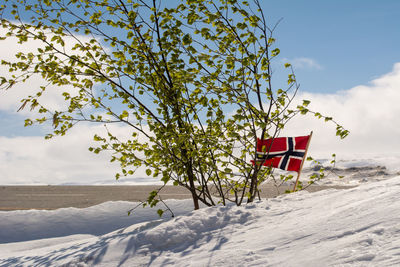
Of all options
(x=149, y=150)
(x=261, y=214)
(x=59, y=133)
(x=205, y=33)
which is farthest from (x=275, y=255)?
(x=59, y=133)

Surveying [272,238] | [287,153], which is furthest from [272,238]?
[287,153]

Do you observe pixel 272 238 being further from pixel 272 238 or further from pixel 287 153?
pixel 287 153

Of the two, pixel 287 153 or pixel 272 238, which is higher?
pixel 287 153

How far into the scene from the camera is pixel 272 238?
2508mm

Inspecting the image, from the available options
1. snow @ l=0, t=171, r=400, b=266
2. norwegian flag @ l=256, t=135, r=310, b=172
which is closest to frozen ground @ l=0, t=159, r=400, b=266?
snow @ l=0, t=171, r=400, b=266

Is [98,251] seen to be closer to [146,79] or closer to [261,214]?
[261,214]

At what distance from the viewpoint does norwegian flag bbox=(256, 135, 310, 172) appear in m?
5.16

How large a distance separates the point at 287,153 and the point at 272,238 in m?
3.04

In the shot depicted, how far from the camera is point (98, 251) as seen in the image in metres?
3.18

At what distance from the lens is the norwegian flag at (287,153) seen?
516cm

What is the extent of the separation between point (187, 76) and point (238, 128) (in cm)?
87

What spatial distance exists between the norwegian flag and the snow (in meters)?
1.29

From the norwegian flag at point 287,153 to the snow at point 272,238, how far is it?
1288 mm

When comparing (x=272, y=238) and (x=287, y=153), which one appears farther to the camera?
(x=287, y=153)
